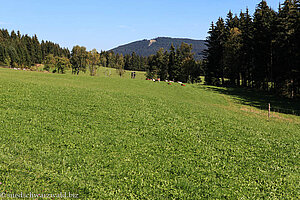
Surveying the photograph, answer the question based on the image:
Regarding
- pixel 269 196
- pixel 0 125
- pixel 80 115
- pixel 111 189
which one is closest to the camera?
pixel 111 189

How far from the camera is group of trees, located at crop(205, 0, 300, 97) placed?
1892 inches

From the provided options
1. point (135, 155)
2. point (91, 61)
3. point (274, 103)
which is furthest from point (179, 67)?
point (135, 155)

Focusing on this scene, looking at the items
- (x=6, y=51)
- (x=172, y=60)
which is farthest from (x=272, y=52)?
(x=6, y=51)

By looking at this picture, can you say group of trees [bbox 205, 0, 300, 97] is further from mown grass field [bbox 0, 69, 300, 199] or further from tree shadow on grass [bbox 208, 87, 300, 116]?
mown grass field [bbox 0, 69, 300, 199]

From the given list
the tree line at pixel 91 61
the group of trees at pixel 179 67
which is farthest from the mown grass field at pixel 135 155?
the tree line at pixel 91 61

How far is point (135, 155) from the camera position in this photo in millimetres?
12102

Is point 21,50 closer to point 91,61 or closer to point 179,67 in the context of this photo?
point 91,61

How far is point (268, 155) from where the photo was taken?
14023 mm

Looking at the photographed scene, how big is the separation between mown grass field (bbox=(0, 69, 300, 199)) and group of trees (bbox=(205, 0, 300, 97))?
121 feet

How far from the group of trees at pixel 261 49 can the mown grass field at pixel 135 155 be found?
121 feet

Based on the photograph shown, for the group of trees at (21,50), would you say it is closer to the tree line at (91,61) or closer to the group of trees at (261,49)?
the tree line at (91,61)

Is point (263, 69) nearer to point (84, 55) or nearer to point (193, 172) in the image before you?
point (193, 172)

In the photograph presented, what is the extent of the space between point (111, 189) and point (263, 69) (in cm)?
5862

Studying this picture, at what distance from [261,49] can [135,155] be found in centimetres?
5689
